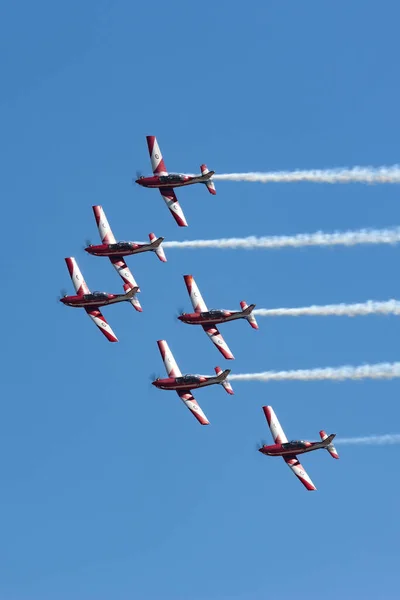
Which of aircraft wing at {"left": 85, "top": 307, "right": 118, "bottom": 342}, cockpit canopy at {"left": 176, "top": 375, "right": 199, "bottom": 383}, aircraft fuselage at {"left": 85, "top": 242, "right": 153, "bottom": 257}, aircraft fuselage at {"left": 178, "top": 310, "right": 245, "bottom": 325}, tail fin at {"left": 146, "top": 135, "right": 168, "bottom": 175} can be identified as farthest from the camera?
tail fin at {"left": 146, "top": 135, "right": 168, "bottom": 175}

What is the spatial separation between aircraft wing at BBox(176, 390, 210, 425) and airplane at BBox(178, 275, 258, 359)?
531cm

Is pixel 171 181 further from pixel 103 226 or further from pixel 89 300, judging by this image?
pixel 89 300

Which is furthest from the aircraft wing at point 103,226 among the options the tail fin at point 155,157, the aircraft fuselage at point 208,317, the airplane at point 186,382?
Answer: the airplane at point 186,382

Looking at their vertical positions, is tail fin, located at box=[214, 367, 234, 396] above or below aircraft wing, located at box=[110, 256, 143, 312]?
below

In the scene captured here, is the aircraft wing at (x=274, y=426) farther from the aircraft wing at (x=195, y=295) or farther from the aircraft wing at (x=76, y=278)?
the aircraft wing at (x=76, y=278)

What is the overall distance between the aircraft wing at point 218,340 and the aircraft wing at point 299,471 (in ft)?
33.6

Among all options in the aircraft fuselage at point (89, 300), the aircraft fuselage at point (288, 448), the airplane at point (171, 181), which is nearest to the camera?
the aircraft fuselage at point (288, 448)

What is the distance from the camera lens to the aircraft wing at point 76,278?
10762 centimetres

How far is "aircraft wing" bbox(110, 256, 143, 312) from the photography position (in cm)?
10481

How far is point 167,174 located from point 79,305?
553 inches

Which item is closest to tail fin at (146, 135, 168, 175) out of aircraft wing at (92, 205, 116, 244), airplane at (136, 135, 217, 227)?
airplane at (136, 135, 217, 227)

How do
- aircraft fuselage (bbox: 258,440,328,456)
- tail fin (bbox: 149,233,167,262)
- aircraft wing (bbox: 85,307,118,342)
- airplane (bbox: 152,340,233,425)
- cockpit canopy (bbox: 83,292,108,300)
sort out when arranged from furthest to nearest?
tail fin (bbox: 149,233,167,262), cockpit canopy (bbox: 83,292,108,300), aircraft wing (bbox: 85,307,118,342), airplane (bbox: 152,340,233,425), aircraft fuselage (bbox: 258,440,328,456)

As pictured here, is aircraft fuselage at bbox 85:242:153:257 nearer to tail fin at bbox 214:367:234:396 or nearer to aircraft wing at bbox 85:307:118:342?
aircraft wing at bbox 85:307:118:342

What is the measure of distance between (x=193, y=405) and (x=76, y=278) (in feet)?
48.7
